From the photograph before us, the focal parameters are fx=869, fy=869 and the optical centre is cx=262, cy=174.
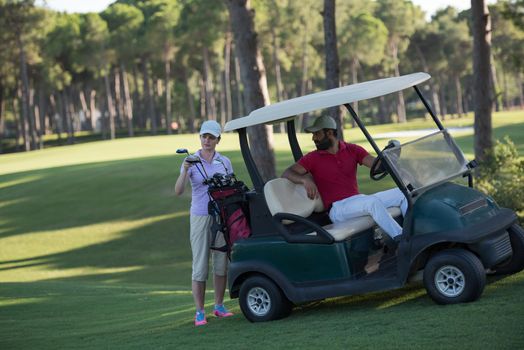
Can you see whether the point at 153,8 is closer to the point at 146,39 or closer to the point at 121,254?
the point at 146,39

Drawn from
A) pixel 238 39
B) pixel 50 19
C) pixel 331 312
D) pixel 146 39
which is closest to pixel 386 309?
pixel 331 312

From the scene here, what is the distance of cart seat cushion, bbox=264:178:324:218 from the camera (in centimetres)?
789

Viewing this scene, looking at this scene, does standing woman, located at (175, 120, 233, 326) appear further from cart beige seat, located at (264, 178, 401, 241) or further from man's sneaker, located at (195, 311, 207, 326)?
cart beige seat, located at (264, 178, 401, 241)

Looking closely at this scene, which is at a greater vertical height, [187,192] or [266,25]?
[266,25]

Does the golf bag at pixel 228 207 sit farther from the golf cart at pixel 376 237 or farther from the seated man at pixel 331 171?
the seated man at pixel 331 171

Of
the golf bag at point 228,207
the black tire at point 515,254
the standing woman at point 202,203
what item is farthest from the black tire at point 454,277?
the standing woman at point 202,203

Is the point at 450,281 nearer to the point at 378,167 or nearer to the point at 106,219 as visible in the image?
the point at 378,167

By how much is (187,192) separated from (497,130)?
16760 millimetres

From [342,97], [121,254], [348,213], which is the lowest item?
[121,254]

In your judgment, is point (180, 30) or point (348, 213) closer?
point (348, 213)

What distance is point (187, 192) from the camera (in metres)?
25.6

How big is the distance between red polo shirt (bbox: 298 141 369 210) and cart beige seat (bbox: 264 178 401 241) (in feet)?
0.50

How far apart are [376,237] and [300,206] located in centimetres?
80

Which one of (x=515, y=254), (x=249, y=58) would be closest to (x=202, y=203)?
(x=515, y=254)
